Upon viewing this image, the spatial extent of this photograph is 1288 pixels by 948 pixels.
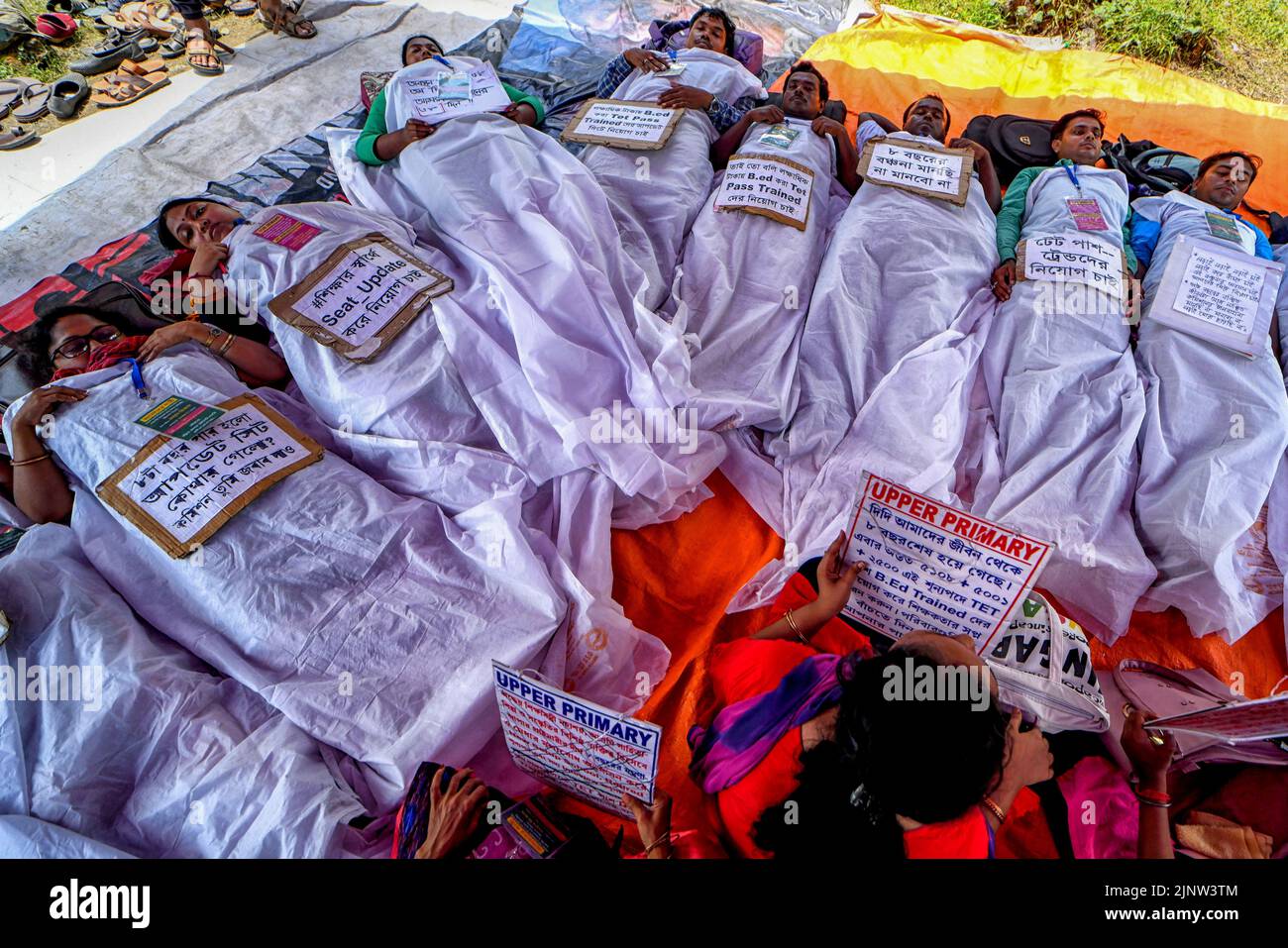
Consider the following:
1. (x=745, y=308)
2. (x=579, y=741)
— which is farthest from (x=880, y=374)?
(x=579, y=741)

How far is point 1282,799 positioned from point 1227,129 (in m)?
2.72

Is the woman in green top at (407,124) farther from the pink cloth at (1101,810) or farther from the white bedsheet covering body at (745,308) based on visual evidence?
the pink cloth at (1101,810)

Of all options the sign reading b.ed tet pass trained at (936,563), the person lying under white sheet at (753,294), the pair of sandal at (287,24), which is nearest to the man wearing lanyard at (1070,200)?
the person lying under white sheet at (753,294)

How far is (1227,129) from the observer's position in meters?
2.77

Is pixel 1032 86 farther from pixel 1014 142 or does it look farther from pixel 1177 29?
pixel 1177 29

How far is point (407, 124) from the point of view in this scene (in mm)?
2016

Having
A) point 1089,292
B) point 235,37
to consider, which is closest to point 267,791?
point 1089,292

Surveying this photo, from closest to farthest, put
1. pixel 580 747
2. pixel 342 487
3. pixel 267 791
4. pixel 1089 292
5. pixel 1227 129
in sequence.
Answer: pixel 580 747
pixel 267 791
pixel 342 487
pixel 1089 292
pixel 1227 129

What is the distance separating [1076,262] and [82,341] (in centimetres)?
238

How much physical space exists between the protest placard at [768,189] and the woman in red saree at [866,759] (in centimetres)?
127

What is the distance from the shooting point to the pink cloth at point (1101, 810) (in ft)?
3.75

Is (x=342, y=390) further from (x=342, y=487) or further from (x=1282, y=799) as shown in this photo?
(x=1282, y=799)

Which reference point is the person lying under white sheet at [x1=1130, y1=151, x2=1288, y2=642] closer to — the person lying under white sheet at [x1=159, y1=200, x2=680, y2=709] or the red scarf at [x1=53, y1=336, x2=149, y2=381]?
the person lying under white sheet at [x1=159, y1=200, x2=680, y2=709]

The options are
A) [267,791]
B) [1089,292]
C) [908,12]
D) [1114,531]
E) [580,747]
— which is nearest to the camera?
[580,747]
